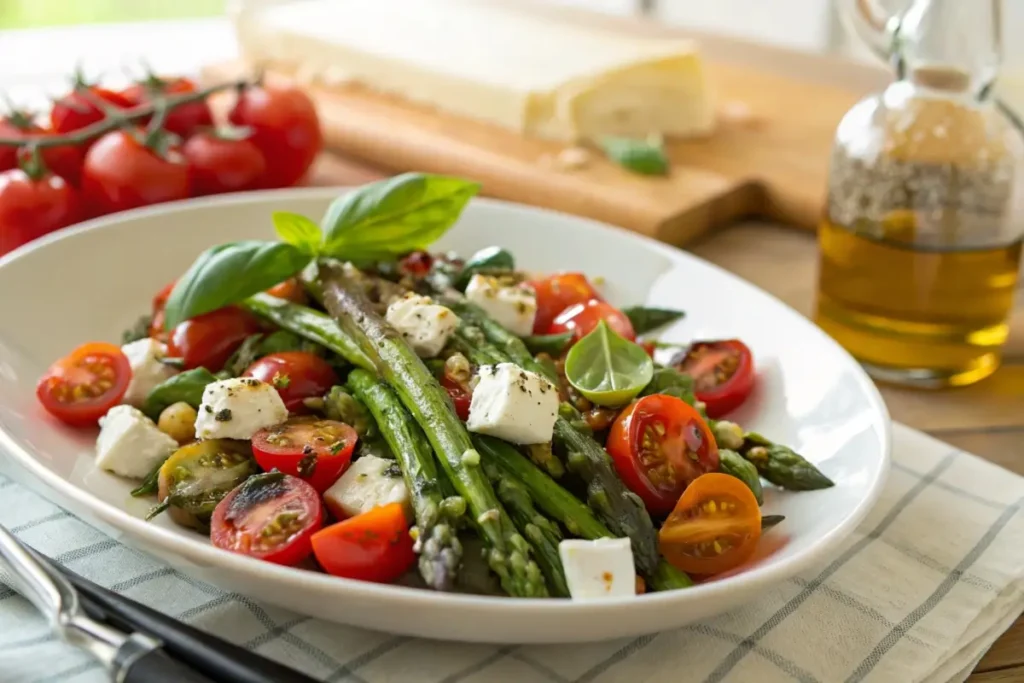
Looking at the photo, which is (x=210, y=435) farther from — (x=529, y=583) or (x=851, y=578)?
(x=851, y=578)

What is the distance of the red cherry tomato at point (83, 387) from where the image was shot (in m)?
2.79

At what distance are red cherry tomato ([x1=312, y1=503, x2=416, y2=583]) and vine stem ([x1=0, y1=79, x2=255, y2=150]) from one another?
2.68 metres

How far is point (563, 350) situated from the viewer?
3119mm

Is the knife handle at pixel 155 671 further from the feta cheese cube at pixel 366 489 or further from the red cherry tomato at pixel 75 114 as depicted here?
the red cherry tomato at pixel 75 114

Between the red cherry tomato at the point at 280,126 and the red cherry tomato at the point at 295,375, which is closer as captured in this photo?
the red cherry tomato at the point at 295,375

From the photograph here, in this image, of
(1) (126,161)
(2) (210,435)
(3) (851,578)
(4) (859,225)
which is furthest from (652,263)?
(1) (126,161)

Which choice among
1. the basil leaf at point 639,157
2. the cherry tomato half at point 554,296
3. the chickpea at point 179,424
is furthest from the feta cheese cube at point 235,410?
the basil leaf at point 639,157

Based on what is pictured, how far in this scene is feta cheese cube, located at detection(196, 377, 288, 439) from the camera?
256cm

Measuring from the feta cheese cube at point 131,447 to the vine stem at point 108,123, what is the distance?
6.59ft

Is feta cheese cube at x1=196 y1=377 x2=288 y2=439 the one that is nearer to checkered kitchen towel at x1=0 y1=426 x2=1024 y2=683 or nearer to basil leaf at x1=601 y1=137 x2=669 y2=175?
checkered kitchen towel at x1=0 y1=426 x2=1024 y2=683

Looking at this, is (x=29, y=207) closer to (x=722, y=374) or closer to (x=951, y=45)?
(x=722, y=374)

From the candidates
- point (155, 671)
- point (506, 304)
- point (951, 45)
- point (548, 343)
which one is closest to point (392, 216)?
point (506, 304)

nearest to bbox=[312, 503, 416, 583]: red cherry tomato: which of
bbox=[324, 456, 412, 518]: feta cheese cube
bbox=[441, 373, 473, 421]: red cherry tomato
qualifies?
bbox=[324, 456, 412, 518]: feta cheese cube

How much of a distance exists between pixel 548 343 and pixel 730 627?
3.41ft
